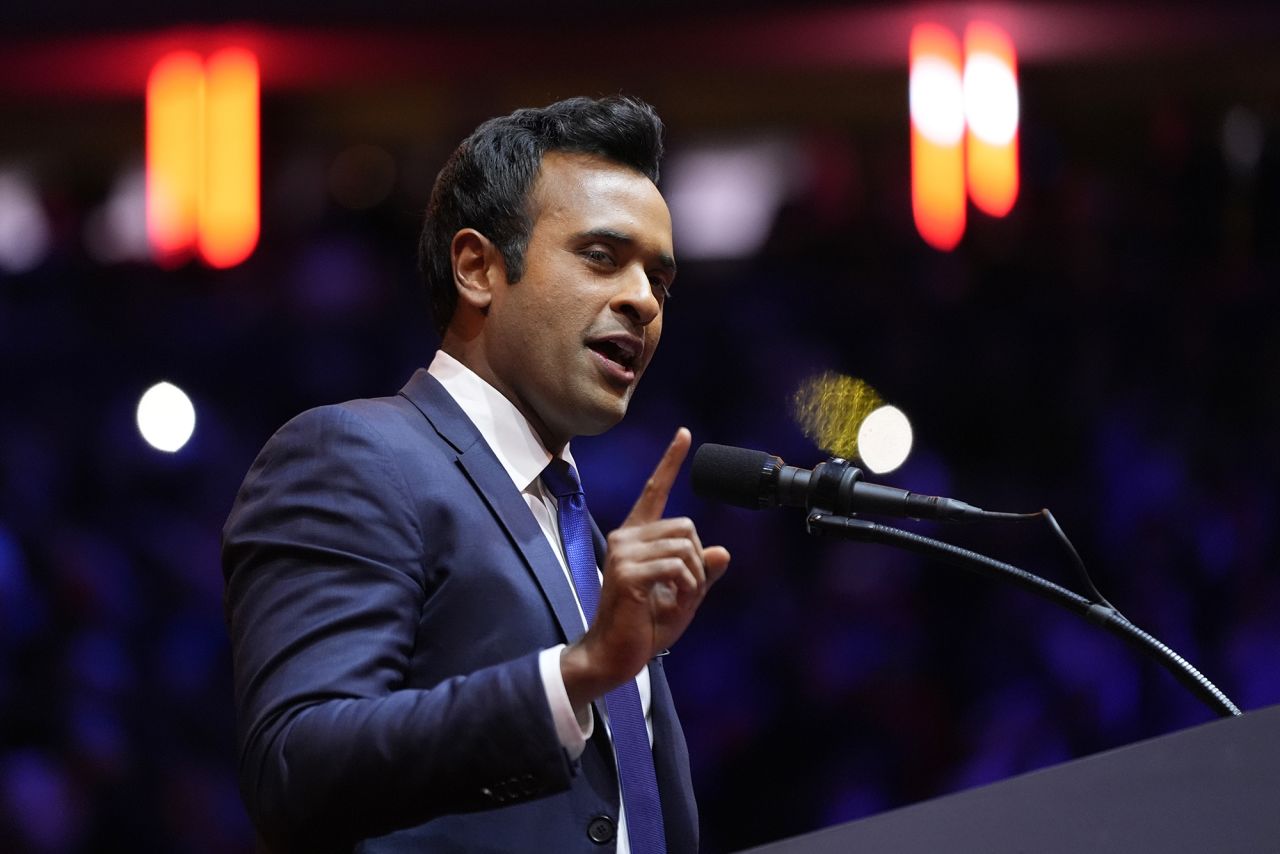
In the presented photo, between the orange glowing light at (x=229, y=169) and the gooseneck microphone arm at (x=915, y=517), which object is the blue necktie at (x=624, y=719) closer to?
the gooseneck microphone arm at (x=915, y=517)

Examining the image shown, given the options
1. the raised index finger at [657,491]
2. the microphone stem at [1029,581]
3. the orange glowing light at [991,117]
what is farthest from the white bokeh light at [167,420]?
the raised index finger at [657,491]

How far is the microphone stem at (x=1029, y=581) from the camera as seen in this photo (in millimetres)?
1250

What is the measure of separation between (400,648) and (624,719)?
0.26m

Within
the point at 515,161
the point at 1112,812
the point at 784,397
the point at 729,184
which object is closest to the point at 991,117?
the point at 784,397

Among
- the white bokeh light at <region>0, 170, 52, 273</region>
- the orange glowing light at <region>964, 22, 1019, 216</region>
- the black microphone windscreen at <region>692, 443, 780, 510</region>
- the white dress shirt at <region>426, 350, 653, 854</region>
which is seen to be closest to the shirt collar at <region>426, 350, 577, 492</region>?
the white dress shirt at <region>426, 350, 653, 854</region>

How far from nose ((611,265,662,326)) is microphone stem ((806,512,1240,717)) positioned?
0.97 ft

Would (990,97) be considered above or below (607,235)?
above

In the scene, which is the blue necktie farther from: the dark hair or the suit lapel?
the dark hair

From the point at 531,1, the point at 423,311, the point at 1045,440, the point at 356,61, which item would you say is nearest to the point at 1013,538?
the point at 1045,440

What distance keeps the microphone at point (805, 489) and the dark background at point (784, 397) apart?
7.53 feet

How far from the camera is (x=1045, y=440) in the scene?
3744mm

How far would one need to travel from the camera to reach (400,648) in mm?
1185

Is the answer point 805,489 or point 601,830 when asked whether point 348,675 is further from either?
point 805,489

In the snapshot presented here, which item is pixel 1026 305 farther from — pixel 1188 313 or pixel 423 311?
pixel 423 311
